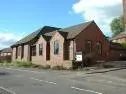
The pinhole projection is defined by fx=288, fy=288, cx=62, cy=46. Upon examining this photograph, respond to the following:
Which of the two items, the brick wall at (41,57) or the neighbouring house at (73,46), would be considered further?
the brick wall at (41,57)

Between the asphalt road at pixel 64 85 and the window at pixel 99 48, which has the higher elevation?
the window at pixel 99 48

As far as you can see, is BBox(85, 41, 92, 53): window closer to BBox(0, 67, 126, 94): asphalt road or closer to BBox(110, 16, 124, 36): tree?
BBox(0, 67, 126, 94): asphalt road

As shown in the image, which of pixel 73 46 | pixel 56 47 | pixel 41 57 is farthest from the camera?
pixel 41 57

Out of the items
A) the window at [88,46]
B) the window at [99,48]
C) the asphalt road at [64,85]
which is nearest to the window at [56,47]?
the window at [88,46]

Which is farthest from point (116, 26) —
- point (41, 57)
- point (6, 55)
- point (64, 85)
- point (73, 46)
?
point (64, 85)

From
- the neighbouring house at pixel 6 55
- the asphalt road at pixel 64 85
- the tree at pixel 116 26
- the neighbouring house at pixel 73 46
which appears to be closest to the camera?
the asphalt road at pixel 64 85

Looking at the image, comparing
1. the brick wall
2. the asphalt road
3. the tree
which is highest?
the tree

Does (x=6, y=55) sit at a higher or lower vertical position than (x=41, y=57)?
higher

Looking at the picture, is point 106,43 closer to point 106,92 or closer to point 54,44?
point 54,44

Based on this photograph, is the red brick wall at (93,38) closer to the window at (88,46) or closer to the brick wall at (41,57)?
the window at (88,46)

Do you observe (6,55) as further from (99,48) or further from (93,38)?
(93,38)

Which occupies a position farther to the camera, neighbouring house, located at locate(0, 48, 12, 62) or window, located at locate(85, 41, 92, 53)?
neighbouring house, located at locate(0, 48, 12, 62)

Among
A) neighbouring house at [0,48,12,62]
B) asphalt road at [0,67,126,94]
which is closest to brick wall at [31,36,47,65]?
neighbouring house at [0,48,12,62]

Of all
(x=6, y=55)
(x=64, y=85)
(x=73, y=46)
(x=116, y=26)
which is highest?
(x=116, y=26)
